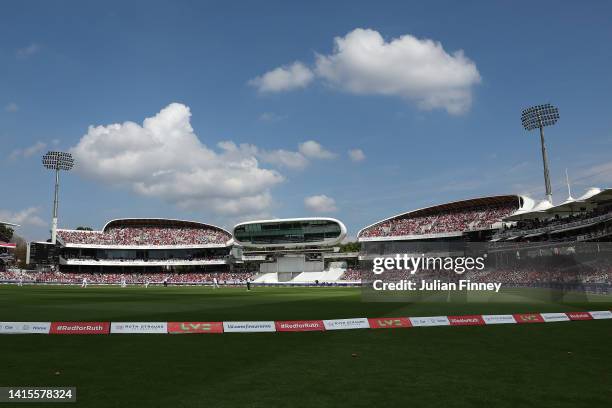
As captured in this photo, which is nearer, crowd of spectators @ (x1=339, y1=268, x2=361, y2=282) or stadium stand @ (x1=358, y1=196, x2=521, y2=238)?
crowd of spectators @ (x1=339, y1=268, x2=361, y2=282)

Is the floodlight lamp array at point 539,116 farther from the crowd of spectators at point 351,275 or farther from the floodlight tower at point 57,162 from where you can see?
the floodlight tower at point 57,162

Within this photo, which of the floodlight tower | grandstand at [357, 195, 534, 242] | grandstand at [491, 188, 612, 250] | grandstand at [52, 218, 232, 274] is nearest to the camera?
grandstand at [491, 188, 612, 250]

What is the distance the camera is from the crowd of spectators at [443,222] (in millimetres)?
85062

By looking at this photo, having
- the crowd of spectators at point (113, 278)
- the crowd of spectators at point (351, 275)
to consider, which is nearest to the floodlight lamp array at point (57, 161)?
the crowd of spectators at point (113, 278)

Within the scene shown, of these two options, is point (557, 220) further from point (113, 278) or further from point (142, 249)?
point (142, 249)

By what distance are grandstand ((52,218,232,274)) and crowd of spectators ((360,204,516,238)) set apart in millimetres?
35874

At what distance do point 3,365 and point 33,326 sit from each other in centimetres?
532

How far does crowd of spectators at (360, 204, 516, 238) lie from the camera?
85.1 metres

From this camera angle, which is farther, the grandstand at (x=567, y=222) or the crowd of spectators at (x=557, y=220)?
the crowd of spectators at (x=557, y=220)

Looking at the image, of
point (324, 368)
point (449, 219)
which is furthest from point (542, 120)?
point (324, 368)

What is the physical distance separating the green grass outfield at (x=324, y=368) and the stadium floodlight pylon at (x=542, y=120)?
213 ft

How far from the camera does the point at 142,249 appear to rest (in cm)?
10919

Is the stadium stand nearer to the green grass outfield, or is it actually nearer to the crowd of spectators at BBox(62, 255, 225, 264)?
the crowd of spectators at BBox(62, 255, 225, 264)

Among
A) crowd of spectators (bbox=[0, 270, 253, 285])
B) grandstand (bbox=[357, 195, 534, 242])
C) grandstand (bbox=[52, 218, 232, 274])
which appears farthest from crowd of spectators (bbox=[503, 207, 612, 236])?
grandstand (bbox=[52, 218, 232, 274])
